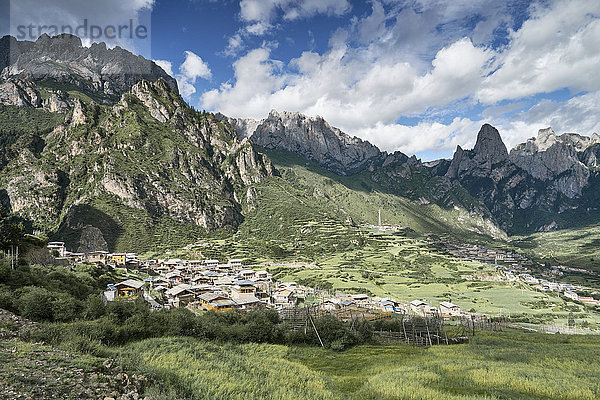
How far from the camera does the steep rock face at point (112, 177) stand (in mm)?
128875

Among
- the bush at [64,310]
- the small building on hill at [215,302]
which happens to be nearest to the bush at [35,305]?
the bush at [64,310]

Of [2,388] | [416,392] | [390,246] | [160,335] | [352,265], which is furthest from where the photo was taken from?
[390,246]

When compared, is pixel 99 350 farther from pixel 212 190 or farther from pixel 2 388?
pixel 212 190

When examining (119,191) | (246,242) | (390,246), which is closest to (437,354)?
(246,242)

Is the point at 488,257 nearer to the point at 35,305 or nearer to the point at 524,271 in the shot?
the point at 524,271

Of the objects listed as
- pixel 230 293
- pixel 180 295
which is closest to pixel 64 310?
pixel 180 295

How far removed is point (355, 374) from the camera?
2055 centimetres

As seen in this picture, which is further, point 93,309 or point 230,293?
point 230,293

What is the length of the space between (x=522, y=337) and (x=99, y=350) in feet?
147

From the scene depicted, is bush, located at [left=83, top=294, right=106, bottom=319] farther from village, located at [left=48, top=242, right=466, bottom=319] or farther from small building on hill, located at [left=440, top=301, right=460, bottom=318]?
small building on hill, located at [left=440, top=301, right=460, bottom=318]

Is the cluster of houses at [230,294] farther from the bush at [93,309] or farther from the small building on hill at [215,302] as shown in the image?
the bush at [93,309]

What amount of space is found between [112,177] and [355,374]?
153 metres

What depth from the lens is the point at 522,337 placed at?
37.4 m

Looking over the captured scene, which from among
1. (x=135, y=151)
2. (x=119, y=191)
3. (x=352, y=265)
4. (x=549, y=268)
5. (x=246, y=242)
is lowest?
(x=549, y=268)
